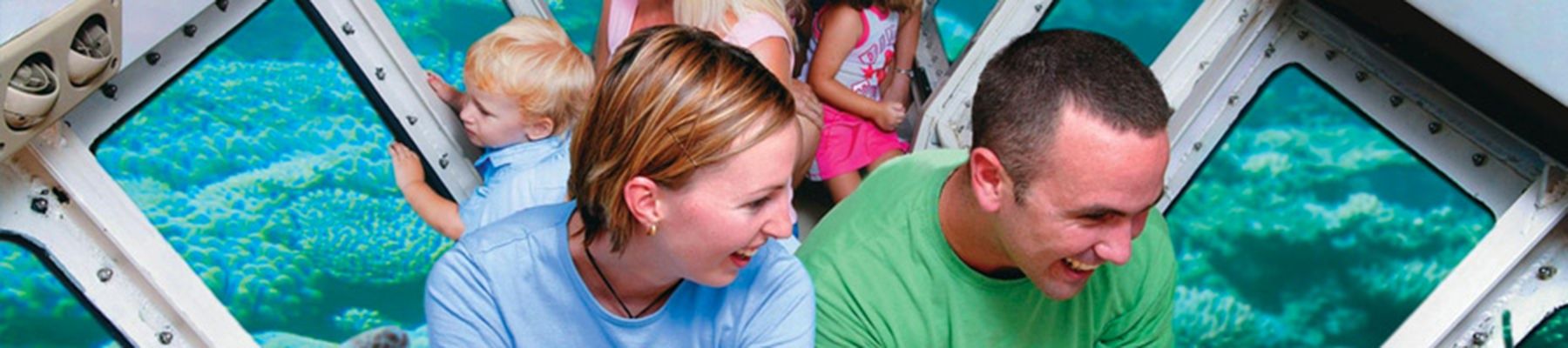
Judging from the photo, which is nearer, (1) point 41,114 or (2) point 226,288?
(1) point 41,114

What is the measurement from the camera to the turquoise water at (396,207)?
90.3 inches

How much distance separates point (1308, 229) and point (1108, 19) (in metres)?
0.55

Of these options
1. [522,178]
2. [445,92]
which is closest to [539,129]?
[522,178]

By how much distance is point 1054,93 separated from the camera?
1.62m

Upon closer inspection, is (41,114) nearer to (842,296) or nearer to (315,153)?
(315,153)

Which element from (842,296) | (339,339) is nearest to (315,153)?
(339,339)

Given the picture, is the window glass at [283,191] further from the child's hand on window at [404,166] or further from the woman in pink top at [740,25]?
the woman in pink top at [740,25]

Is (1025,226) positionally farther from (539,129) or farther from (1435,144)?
(1435,144)

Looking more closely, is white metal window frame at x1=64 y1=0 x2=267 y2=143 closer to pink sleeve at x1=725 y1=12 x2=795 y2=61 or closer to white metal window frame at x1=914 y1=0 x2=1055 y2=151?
pink sleeve at x1=725 y1=12 x2=795 y2=61

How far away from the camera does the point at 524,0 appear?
2.64 meters

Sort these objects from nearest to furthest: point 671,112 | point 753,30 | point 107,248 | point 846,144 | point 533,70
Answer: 1. point 671,112
2. point 107,248
3. point 533,70
4. point 753,30
5. point 846,144

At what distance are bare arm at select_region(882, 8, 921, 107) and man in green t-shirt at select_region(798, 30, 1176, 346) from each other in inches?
37.4

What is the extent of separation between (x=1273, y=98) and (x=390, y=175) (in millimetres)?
1558

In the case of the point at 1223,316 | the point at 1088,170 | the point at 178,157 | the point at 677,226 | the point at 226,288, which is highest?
the point at 178,157
